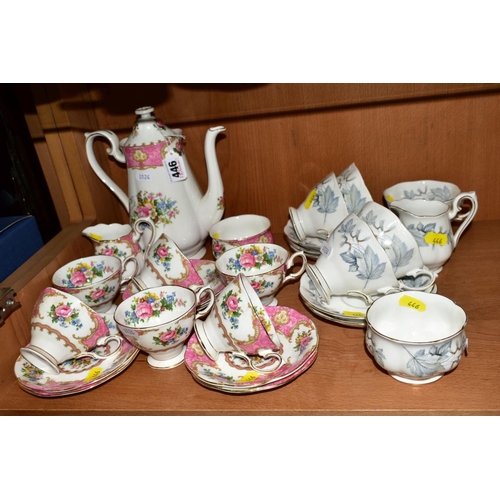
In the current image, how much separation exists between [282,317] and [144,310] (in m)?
0.23

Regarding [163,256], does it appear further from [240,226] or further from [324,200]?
[324,200]

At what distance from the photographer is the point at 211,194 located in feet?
3.46

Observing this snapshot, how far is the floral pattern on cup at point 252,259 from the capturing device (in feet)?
3.12

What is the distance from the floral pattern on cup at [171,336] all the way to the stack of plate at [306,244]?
0.35 metres

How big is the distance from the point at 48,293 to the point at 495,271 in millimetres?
804

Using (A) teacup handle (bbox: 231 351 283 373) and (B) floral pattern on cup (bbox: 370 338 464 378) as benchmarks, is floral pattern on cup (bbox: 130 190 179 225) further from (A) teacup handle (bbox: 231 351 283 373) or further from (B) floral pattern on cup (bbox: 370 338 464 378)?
(B) floral pattern on cup (bbox: 370 338 464 378)

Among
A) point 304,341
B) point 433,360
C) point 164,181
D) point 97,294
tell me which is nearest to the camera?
point 433,360

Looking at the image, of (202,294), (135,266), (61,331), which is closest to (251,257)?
(202,294)

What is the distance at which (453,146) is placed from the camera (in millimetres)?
1079

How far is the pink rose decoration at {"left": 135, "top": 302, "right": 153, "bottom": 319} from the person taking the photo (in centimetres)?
84

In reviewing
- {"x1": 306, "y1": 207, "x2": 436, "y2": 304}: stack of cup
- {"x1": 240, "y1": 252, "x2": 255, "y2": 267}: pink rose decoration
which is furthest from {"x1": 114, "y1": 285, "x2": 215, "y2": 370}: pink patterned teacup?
{"x1": 306, "y1": 207, "x2": 436, "y2": 304}: stack of cup

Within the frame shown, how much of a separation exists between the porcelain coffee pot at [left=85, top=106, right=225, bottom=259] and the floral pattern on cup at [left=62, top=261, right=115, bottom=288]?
13cm

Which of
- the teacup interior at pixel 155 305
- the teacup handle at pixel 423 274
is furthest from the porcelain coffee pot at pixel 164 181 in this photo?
the teacup handle at pixel 423 274

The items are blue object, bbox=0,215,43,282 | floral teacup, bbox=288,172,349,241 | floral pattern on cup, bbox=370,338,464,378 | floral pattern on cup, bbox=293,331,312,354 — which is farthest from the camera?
floral teacup, bbox=288,172,349,241
